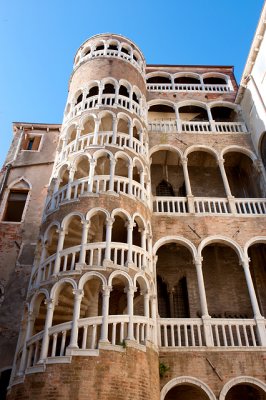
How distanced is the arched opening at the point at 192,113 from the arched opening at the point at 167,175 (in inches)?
161

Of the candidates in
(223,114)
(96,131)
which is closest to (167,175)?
(96,131)

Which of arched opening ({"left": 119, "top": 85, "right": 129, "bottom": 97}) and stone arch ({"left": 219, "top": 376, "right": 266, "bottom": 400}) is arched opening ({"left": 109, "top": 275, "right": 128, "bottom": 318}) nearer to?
stone arch ({"left": 219, "top": 376, "right": 266, "bottom": 400})

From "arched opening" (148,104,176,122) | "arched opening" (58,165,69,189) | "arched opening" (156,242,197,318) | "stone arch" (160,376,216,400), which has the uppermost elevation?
"arched opening" (148,104,176,122)

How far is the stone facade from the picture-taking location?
9016 mm

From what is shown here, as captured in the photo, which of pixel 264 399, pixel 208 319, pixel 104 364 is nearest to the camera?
pixel 104 364

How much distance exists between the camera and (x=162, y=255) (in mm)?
14773

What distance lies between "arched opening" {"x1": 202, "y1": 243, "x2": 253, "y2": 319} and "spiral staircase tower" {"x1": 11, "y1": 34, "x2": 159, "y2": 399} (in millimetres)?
3177

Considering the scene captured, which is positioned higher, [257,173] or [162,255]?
[257,173]

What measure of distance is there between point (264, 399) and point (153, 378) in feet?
12.2

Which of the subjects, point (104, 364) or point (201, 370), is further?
point (201, 370)

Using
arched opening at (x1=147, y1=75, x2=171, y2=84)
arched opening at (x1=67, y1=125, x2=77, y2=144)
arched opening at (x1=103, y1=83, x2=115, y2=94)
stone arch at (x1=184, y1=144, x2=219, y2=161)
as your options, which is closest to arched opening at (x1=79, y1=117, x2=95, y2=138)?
arched opening at (x1=67, y1=125, x2=77, y2=144)

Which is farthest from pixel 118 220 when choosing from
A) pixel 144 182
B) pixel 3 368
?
pixel 3 368

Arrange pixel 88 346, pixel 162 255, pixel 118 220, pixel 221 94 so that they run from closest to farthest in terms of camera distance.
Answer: pixel 88 346 → pixel 118 220 → pixel 162 255 → pixel 221 94

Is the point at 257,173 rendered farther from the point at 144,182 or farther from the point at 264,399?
the point at 264,399
